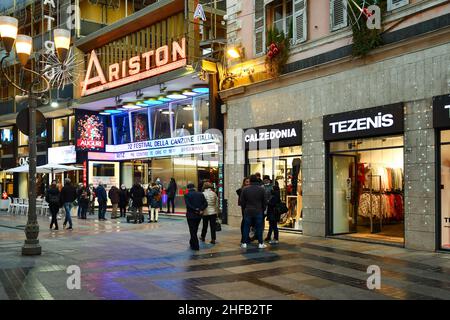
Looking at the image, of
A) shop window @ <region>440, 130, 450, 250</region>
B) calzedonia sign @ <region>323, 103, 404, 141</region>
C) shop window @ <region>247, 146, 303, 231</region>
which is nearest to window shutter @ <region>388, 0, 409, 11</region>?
calzedonia sign @ <region>323, 103, 404, 141</region>

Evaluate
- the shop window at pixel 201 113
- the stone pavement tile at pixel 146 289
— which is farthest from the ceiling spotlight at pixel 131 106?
the stone pavement tile at pixel 146 289

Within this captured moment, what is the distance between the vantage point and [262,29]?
53.4 feet

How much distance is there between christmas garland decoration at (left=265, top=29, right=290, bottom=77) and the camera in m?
15.1

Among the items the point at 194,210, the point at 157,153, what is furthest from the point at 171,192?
the point at 194,210

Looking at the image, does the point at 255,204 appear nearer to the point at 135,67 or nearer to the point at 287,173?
the point at 287,173

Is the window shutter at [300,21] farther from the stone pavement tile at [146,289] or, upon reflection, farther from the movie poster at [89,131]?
the movie poster at [89,131]

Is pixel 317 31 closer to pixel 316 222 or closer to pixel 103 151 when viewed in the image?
pixel 316 222

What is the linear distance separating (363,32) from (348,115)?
86.5 inches

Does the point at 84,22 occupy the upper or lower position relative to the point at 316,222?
upper

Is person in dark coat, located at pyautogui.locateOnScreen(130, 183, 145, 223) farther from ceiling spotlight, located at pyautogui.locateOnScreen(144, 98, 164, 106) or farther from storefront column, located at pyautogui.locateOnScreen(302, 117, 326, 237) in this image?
storefront column, located at pyautogui.locateOnScreen(302, 117, 326, 237)

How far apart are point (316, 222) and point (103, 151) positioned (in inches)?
683

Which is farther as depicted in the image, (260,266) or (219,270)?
(260,266)

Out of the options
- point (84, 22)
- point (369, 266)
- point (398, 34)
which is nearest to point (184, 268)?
point (369, 266)

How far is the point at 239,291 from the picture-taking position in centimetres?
739
